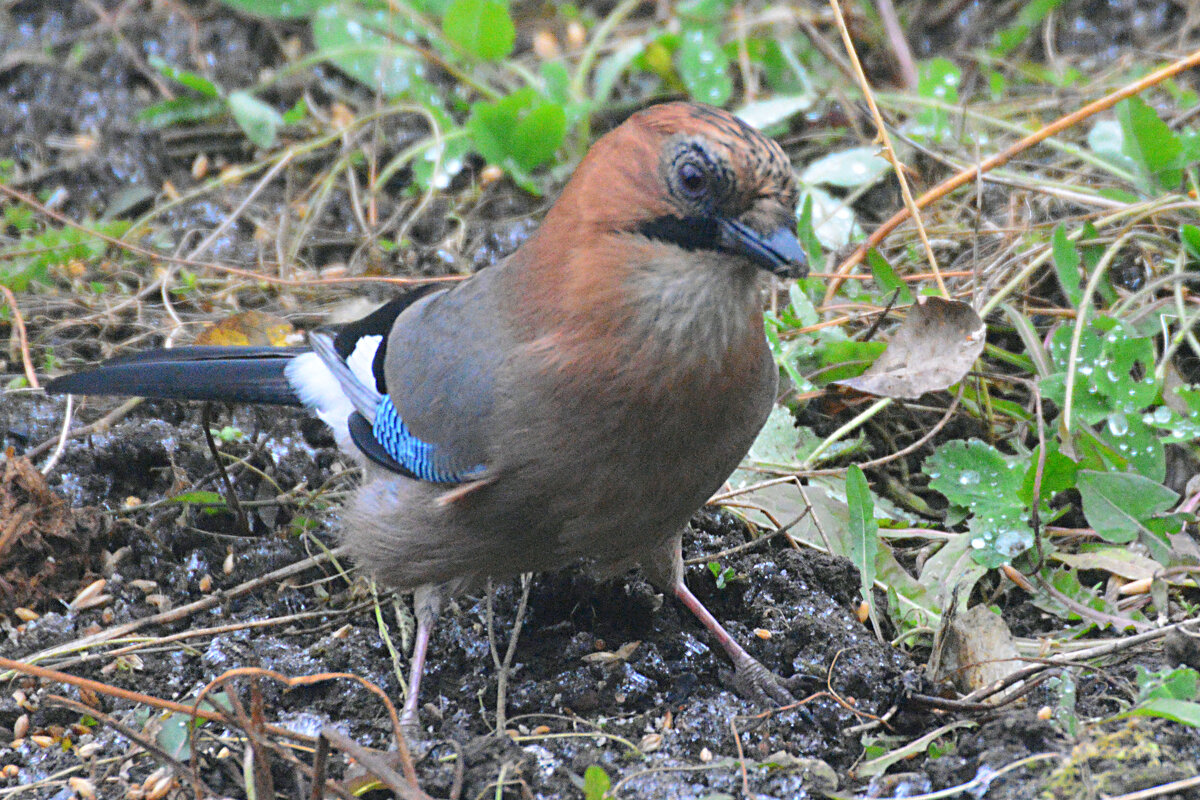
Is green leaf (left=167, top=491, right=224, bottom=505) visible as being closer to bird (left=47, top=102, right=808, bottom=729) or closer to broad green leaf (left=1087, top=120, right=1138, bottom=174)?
bird (left=47, top=102, right=808, bottom=729)

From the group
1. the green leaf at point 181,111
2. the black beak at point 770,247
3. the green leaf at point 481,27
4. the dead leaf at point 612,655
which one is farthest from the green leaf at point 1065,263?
the green leaf at point 181,111

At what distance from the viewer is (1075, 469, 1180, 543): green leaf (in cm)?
312

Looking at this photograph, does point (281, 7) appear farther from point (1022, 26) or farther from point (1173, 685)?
point (1173, 685)

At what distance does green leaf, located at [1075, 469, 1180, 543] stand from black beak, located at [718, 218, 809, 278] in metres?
1.23

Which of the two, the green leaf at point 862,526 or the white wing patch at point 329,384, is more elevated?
the white wing patch at point 329,384

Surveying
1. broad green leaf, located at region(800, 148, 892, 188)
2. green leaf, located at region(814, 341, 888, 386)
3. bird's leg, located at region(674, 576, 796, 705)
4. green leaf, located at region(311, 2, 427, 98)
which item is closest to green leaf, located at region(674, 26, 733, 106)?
broad green leaf, located at region(800, 148, 892, 188)

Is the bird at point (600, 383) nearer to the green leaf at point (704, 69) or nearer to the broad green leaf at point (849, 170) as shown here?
the broad green leaf at point (849, 170)

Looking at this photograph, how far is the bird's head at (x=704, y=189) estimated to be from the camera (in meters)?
2.44

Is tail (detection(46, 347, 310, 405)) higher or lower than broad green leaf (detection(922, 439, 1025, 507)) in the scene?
higher

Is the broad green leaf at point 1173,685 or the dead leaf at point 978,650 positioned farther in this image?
the dead leaf at point 978,650

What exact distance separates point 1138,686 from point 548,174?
336cm

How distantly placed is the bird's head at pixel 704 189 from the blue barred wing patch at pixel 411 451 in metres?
0.72

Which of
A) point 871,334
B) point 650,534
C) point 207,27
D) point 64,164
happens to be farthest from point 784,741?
point 207,27

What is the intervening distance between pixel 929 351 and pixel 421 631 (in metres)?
1.63
